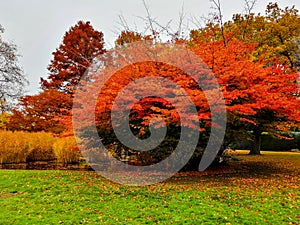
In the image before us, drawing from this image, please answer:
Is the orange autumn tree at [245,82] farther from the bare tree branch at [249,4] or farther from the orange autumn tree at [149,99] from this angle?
the bare tree branch at [249,4]

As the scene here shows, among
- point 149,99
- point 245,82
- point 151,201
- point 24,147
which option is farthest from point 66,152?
point 245,82

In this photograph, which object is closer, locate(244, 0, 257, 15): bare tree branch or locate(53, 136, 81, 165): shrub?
locate(244, 0, 257, 15): bare tree branch

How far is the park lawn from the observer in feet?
15.8

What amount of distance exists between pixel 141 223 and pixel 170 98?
4003 millimetres

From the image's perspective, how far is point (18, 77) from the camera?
17.3 meters

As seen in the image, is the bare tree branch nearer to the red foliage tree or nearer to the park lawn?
the park lawn

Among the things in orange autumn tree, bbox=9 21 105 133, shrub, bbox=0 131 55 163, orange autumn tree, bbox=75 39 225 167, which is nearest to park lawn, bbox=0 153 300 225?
orange autumn tree, bbox=75 39 225 167

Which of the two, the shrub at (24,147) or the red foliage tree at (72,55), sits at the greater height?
the red foliage tree at (72,55)

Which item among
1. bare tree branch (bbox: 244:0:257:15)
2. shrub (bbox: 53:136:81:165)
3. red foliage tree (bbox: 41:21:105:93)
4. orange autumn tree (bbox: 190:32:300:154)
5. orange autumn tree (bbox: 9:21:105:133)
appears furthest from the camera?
red foliage tree (bbox: 41:21:105:93)

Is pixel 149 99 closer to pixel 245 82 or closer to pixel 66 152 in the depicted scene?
pixel 245 82

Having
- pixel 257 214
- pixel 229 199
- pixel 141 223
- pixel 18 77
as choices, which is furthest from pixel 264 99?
pixel 18 77

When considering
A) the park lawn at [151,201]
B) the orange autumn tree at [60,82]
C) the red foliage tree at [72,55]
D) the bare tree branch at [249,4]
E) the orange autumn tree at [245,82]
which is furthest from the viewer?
the red foliage tree at [72,55]

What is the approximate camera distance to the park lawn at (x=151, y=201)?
15.8 ft

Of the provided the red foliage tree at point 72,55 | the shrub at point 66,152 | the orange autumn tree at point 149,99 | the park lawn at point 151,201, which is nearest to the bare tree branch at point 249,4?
the orange autumn tree at point 149,99
